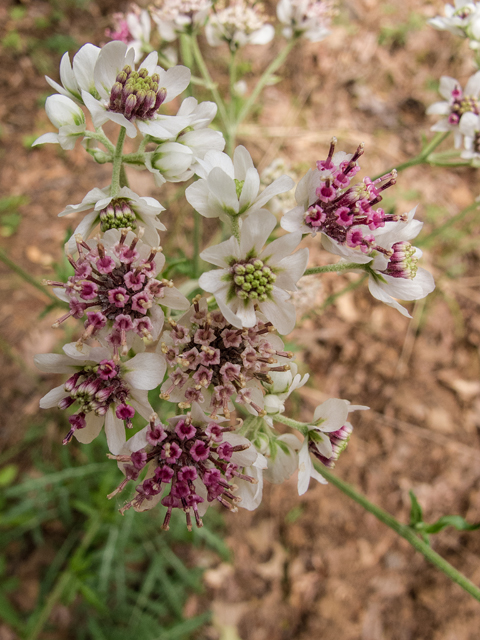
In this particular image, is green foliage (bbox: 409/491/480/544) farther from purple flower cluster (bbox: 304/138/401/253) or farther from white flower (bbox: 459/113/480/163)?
white flower (bbox: 459/113/480/163)

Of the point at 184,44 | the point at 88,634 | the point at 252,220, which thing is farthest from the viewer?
the point at 88,634

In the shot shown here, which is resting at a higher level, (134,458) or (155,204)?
(155,204)

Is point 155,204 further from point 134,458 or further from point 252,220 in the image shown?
point 134,458

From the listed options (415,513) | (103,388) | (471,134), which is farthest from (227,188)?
(415,513)

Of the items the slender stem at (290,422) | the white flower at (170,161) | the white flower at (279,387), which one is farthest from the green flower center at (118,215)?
the slender stem at (290,422)

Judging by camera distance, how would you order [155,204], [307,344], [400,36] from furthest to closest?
[400,36]
[307,344]
[155,204]

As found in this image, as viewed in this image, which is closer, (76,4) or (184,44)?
(184,44)

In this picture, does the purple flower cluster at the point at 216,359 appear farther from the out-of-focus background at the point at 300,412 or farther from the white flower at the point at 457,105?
the white flower at the point at 457,105

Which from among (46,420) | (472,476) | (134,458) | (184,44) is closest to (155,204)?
(134,458)
